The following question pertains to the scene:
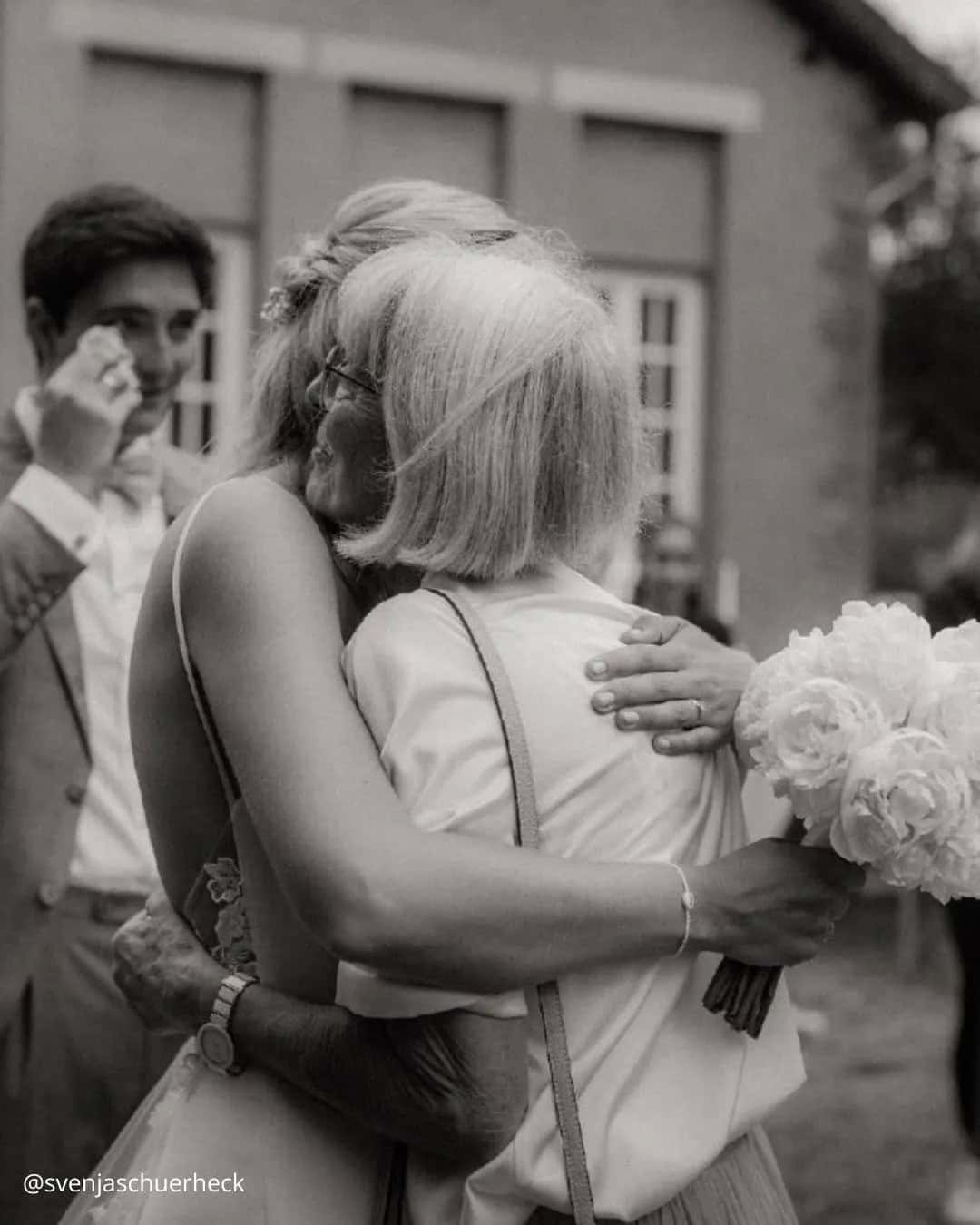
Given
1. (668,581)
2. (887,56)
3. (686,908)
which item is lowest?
(668,581)

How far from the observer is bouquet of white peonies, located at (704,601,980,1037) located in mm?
1853

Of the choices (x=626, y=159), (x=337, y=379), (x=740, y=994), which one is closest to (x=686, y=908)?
(x=740, y=994)

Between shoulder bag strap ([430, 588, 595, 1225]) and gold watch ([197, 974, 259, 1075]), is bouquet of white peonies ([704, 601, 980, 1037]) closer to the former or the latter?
shoulder bag strap ([430, 588, 595, 1225])

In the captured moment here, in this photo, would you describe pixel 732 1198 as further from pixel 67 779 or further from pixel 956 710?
pixel 67 779

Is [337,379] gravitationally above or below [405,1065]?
above

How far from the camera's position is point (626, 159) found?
1225 cm

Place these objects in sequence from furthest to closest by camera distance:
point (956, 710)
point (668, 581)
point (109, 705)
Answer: point (668, 581), point (109, 705), point (956, 710)

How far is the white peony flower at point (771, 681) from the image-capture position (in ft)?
6.37

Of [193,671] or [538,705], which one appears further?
[193,671]

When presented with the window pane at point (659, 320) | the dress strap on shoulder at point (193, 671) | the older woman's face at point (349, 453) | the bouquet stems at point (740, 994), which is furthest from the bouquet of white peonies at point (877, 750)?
the window pane at point (659, 320)

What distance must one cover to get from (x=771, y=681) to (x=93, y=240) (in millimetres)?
1930

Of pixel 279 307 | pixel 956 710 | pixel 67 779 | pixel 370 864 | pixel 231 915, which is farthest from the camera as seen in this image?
pixel 67 779

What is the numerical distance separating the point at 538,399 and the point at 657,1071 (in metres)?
0.71

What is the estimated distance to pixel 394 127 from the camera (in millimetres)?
11508
